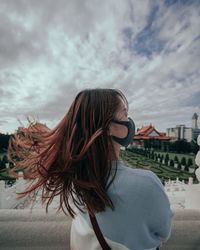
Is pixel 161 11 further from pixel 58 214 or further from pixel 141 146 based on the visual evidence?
pixel 141 146

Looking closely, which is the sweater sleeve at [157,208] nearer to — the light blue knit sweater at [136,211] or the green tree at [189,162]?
the light blue knit sweater at [136,211]

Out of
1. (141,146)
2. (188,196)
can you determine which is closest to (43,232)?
(188,196)

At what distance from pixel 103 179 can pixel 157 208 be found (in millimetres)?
133

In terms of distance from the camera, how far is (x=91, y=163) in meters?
0.47

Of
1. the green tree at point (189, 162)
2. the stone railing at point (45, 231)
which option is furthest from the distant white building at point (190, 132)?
the green tree at point (189, 162)

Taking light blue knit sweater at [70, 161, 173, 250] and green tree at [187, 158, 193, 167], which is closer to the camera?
light blue knit sweater at [70, 161, 173, 250]

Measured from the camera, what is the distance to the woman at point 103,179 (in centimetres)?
44

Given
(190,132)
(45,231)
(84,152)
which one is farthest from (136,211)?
(190,132)

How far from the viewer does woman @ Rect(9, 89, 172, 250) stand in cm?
44

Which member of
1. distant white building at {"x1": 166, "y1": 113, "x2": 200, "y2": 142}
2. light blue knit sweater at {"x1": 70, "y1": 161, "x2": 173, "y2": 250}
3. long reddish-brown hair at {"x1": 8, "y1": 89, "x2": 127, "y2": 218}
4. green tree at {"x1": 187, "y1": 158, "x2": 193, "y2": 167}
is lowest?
green tree at {"x1": 187, "y1": 158, "x2": 193, "y2": 167}

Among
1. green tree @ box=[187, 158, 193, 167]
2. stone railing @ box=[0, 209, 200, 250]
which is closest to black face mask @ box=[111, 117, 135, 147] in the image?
stone railing @ box=[0, 209, 200, 250]

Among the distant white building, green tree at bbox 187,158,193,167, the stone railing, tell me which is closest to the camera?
the stone railing

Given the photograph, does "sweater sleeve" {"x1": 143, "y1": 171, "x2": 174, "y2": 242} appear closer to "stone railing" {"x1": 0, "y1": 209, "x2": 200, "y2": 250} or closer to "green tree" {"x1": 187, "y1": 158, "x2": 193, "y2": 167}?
"stone railing" {"x1": 0, "y1": 209, "x2": 200, "y2": 250}

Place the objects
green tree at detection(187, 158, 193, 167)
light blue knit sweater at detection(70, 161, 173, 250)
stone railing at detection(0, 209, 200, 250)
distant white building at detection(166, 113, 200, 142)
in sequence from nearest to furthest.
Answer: light blue knit sweater at detection(70, 161, 173, 250), stone railing at detection(0, 209, 200, 250), distant white building at detection(166, 113, 200, 142), green tree at detection(187, 158, 193, 167)
